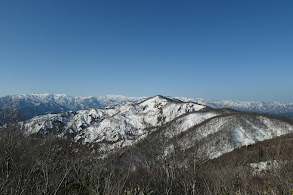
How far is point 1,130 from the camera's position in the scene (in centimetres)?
2825

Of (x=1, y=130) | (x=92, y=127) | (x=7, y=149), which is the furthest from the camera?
(x=92, y=127)

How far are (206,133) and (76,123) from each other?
16229 cm

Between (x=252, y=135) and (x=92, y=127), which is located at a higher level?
(x=252, y=135)

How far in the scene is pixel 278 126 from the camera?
249ft

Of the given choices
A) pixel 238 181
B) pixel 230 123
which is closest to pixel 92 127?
pixel 230 123

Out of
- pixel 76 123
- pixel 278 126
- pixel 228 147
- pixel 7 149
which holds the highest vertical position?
pixel 7 149

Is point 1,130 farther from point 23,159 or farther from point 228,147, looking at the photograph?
point 228,147

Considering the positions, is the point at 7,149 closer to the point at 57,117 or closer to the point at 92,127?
the point at 92,127

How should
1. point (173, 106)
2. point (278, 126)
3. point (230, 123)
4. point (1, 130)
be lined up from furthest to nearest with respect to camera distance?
1. point (173, 106)
2. point (230, 123)
3. point (278, 126)
4. point (1, 130)

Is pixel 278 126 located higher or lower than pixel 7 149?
lower

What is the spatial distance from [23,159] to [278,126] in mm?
96763

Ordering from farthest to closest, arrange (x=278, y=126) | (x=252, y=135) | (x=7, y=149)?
(x=278, y=126)
(x=252, y=135)
(x=7, y=149)

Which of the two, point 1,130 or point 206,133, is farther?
point 206,133

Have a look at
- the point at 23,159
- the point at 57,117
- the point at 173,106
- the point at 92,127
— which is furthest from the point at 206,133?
the point at 57,117
